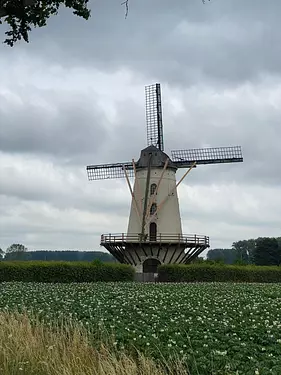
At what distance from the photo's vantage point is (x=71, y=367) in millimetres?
5867

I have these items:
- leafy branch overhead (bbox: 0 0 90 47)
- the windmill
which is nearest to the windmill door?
the windmill

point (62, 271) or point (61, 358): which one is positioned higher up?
point (62, 271)

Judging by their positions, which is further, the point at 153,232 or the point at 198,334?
the point at 153,232

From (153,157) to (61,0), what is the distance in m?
31.6

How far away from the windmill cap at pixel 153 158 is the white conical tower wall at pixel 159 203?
1.21 feet

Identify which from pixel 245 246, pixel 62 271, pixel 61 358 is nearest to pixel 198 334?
pixel 61 358

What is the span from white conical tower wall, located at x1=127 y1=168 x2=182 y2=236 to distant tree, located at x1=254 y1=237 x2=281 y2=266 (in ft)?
107

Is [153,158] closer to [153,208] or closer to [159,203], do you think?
[159,203]

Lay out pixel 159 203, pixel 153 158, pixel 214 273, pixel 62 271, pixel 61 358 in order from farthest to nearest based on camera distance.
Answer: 1. pixel 153 158
2. pixel 159 203
3. pixel 214 273
4. pixel 62 271
5. pixel 61 358

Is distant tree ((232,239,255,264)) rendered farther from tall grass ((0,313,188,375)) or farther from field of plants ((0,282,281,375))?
tall grass ((0,313,188,375))

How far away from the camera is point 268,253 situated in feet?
230

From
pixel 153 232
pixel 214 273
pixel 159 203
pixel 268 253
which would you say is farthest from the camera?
pixel 268 253

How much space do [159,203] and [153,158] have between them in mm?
3493

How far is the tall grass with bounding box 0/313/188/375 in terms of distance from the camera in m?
5.65
